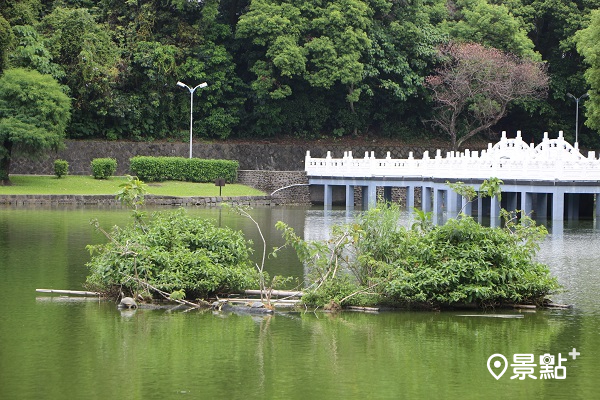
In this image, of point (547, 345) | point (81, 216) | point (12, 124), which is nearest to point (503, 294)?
point (547, 345)

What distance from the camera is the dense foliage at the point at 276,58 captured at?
5378 cm

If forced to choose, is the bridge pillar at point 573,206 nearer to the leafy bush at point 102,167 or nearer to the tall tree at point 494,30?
the tall tree at point 494,30

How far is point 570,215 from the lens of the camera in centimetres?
4175

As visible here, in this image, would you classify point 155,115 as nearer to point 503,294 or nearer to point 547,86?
point 547,86

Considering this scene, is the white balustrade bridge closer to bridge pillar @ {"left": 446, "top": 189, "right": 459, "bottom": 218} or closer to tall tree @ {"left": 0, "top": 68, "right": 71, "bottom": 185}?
bridge pillar @ {"left": 446, "top": 189, "right": 459, "bottom": 218}

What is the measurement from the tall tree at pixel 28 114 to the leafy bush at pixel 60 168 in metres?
1.91

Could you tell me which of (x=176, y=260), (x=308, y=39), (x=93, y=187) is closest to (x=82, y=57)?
(x=93, y=187)

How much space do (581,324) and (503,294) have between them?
161cm

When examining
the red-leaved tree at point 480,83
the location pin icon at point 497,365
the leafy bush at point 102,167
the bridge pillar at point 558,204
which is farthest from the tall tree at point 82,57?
the location pin icon at point 497,365

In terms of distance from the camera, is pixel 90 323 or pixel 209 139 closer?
pixel 90 323

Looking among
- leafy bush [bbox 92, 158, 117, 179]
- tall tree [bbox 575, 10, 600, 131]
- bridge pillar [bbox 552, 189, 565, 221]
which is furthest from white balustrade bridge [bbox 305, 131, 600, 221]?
leafy bush [bbox 92, 158, 117, 179]

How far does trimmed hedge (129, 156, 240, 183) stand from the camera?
50791mm

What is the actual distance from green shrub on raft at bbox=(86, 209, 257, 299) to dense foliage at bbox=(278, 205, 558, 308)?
1.25 metres

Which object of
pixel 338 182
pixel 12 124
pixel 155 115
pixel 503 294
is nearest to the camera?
pixel 503 294
